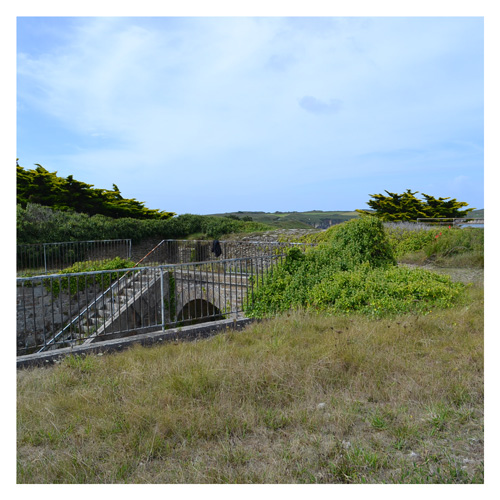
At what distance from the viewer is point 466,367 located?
4547 mm

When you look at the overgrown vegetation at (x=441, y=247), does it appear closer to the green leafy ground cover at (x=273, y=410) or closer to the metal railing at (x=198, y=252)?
the metal railing at (x=198, y=252)

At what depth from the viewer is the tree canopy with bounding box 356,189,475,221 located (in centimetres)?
3556

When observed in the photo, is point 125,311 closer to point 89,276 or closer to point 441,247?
point 89,276

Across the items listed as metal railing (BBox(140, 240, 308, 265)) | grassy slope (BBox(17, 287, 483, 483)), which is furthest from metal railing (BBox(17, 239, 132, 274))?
grassy slope (BBox(17, 287, 483, 483))

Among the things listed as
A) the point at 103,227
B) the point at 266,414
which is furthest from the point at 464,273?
the point at 103,227

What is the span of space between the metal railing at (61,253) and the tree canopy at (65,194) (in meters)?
5.31

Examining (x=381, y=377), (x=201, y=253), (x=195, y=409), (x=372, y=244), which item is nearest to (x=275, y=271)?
(x=372, y=244)

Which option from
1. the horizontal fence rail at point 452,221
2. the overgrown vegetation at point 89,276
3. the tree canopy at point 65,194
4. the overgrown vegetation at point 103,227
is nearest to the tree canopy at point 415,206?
the horizontal fence rail at point 452,221

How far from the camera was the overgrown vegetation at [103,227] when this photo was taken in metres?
19.3

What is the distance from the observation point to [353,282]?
8.53m

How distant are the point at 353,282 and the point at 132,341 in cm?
453

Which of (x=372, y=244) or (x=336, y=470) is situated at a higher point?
(x=372, y=244)

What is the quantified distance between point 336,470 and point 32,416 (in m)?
2.81
